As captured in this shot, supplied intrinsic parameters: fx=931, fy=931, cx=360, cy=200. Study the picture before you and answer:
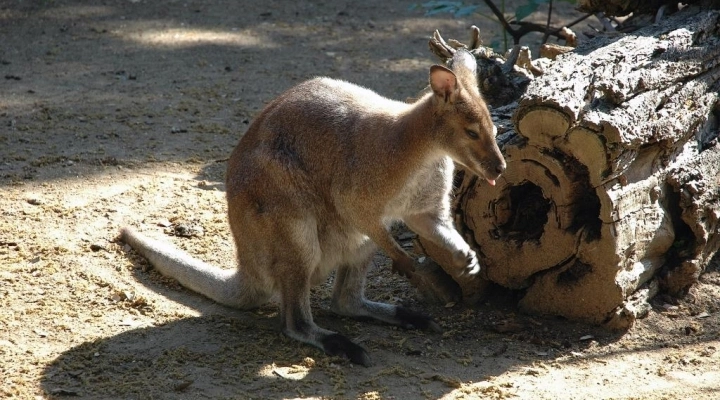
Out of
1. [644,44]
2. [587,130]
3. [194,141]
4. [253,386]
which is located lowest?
[253,386]

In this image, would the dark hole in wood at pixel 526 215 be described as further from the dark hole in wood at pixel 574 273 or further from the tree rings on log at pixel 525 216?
the dark hole in wood at pixel 574 273

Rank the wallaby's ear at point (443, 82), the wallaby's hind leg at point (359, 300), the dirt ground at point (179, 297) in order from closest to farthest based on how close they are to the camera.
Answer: the wallaby's ear at point (443, 82) < the dirt ground at point (179, 297) < the wallaby's hind leg at point (359, 300)

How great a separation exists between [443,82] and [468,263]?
91 cm

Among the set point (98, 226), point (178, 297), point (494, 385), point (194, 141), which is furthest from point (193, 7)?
point (494, 385)

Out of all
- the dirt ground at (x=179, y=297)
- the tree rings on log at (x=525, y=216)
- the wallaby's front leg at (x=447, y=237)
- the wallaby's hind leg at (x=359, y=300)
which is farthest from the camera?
the wallaby's hind leg at (x=359, y=300)

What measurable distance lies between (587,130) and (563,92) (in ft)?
0.67

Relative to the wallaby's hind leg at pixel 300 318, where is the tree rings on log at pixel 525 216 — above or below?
above

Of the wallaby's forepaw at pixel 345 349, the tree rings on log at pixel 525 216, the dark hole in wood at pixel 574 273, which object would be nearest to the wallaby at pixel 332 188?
the wallaby's forepaw at pixel 345 349

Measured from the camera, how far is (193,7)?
10.3 m

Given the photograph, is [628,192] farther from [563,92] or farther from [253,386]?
[253,386]

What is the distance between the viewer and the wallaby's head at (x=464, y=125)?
405 centimetres

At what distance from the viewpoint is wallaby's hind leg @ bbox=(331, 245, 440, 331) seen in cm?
482

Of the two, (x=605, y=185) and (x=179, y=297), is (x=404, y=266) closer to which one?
(x=605, y=185)

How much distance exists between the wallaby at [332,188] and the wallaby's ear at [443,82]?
70 mm
